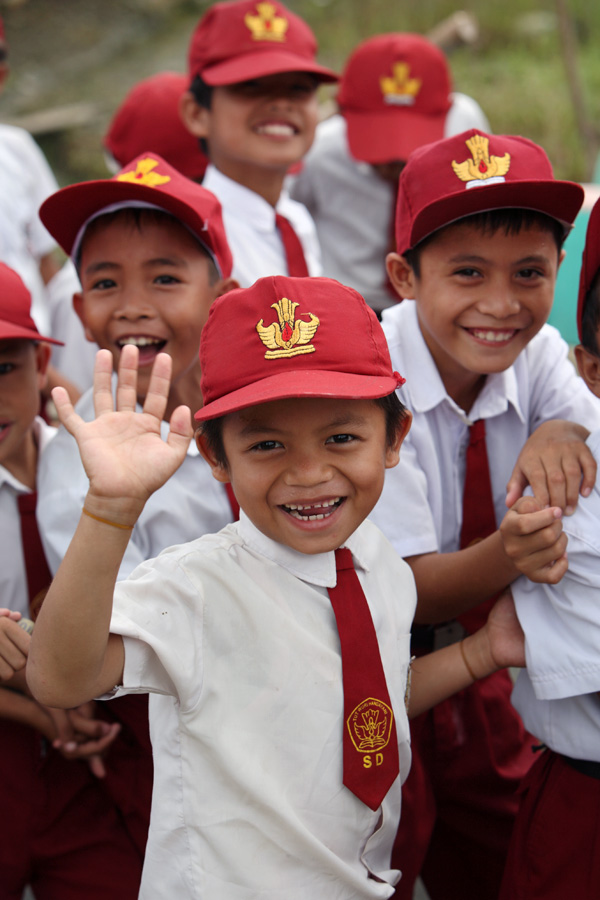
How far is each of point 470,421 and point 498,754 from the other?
31.4 inches

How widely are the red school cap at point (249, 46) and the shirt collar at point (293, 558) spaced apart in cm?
183

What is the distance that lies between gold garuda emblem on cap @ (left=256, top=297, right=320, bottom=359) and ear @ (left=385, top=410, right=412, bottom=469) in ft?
0.92

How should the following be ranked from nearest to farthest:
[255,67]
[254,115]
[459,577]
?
[459,577] → [255,67] → [254,115]

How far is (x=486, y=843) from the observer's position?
2.12m

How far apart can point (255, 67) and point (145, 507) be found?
64.2 inches

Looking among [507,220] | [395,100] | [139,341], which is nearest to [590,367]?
[507,220]

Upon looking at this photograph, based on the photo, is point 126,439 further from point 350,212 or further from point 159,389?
point 350,212

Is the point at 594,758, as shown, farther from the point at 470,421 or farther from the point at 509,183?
the point at 509,183

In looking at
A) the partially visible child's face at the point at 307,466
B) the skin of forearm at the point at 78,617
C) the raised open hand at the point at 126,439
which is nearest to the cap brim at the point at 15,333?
the raised open hand at the point at 126,439

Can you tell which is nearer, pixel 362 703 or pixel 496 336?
pixel 362 703

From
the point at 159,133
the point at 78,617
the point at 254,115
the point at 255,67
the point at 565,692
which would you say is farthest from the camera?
the point at 159,133

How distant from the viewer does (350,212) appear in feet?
12.2

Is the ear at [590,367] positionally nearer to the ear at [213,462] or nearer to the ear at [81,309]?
the ear at [213,462]

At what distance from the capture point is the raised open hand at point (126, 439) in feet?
4.13
